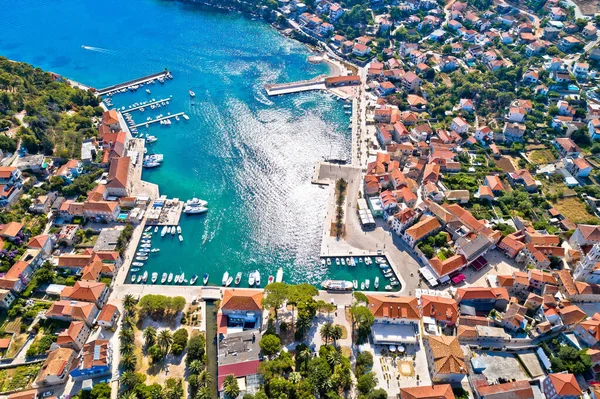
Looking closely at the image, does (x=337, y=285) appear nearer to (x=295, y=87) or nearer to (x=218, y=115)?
(x=218, y=115)

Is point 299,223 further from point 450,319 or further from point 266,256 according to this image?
point 450,319

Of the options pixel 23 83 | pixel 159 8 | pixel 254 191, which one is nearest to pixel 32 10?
pixel 159 8

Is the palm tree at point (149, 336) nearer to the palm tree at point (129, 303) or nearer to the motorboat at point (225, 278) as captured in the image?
the palm tree at point (129, 303)

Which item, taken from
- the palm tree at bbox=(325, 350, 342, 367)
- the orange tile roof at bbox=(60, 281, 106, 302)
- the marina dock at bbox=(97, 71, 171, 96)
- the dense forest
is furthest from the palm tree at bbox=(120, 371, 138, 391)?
the marina dock at bbox=(97, 71, 171, 96)

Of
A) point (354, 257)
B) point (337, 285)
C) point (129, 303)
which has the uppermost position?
point (354, 257)

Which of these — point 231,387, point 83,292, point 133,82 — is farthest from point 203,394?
point 133,82

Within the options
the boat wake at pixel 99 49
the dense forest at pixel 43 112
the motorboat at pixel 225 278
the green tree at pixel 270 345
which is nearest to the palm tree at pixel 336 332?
the green tree at pixel 270 345
